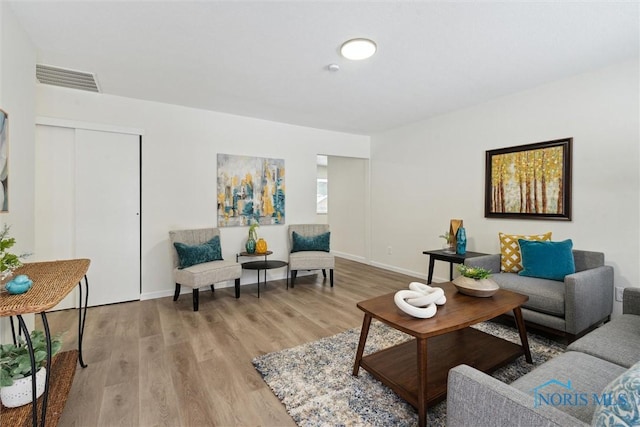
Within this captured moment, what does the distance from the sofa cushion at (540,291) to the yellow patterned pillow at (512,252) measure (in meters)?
0.25

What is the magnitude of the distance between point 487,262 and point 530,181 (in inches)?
44.1

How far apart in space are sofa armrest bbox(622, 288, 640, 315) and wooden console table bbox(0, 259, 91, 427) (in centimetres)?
331

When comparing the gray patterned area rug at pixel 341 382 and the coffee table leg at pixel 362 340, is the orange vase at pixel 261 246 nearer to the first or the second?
the gray patterned area rug at pixel 341 382

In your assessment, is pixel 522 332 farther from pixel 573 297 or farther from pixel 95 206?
pixel 95 206

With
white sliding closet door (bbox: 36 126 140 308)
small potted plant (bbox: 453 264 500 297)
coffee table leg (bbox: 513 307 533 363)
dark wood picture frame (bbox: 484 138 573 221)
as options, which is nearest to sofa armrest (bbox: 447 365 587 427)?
small potted plant (bbox: 453 264 500 297)

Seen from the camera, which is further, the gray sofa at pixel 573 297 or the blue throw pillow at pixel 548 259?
the blue throw pillow at pixel 548 259

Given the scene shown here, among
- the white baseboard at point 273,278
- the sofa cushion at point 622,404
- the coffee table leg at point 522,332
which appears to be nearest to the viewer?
the sofa cushion at point 622,404

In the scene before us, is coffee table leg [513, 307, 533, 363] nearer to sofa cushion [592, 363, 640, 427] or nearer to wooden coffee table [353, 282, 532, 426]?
wooden coffee table [353, 282, 532, 426]

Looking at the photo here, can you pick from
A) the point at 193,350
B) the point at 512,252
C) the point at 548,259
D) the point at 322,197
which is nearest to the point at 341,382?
the point at 193,350

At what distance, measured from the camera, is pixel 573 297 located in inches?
86.9

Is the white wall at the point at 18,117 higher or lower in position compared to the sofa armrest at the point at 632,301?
higher

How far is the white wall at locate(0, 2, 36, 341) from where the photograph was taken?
1.81 m

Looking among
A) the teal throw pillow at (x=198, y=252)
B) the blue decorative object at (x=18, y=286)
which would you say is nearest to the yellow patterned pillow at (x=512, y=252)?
the teal throw pillow at (x=198, y=252)

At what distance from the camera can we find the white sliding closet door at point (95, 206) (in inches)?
123
